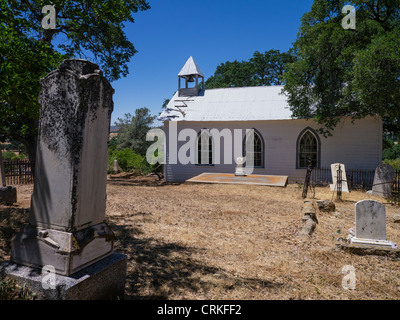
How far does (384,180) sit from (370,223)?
854cm

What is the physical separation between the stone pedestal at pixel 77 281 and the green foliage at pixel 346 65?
42.3ft

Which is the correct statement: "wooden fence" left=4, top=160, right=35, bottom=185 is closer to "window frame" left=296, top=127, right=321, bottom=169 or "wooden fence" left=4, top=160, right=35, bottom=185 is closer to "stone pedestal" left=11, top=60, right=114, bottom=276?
"stone pedestal" left=11, top=60, right=114, bottom=276

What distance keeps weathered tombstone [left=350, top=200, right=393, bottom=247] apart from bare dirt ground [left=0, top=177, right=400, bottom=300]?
0.51 metres

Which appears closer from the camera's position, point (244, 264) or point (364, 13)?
point (244, 264)

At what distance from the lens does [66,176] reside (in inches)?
132

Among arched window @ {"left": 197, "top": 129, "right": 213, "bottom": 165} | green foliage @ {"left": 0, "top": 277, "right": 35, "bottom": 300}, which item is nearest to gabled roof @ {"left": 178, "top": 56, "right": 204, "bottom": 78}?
arched window @ {"left": 197, "top": 129, "right": 213, "bottom": 165}

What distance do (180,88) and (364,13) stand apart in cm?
1308

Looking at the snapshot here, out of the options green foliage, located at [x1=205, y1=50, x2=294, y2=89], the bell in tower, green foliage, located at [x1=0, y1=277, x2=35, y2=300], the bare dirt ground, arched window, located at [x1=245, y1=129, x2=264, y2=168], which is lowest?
the bare dirt ground

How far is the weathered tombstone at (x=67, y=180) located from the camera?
3330mm

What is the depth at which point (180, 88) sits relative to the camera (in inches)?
902

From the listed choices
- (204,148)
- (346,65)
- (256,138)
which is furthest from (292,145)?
(204,148)

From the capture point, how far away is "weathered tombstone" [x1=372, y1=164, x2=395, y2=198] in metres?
13.3

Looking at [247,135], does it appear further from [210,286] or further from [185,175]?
[210,286]
